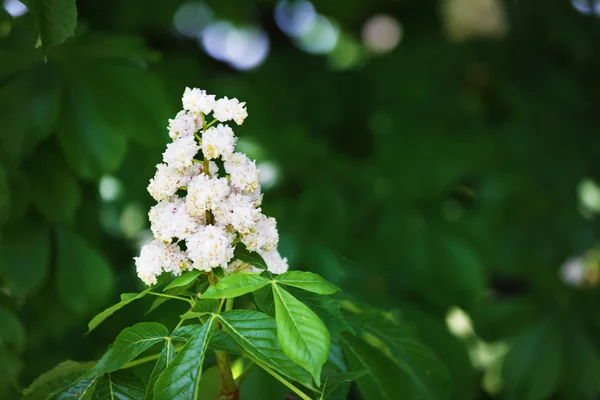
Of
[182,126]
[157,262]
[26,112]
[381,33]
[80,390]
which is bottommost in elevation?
[80,390]

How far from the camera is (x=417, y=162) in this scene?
173 centimetres

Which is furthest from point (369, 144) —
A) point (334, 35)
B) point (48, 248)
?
point (48, 248)

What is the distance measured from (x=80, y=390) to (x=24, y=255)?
54 cm

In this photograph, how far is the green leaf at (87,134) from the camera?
96cm

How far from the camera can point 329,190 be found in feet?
5.31

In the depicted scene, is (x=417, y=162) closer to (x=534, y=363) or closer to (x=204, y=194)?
(x=534, y=363)

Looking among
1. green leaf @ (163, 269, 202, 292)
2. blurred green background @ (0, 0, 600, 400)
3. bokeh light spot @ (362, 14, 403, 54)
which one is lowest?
green leaf @ (163, 269, 202, 292)

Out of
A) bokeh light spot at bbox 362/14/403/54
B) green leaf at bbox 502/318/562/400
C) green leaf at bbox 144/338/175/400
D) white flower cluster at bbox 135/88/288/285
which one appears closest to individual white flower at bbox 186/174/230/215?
white flower cluster at bbox 135/88/288/285

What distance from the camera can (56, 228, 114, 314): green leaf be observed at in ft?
3.35

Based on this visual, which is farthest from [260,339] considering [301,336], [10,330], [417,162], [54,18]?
[417,162]

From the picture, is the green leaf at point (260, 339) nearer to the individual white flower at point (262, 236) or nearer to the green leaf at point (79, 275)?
the individual white flower at point (262, 236)

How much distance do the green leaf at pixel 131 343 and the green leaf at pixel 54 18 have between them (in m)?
0.28

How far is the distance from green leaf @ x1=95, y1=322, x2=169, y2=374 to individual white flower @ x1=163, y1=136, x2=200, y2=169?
0.42ft

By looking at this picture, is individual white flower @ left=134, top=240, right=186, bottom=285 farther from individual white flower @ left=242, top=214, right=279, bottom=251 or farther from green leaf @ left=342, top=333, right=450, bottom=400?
green leaf @ left=342, top=333, right=450, bottom=400
